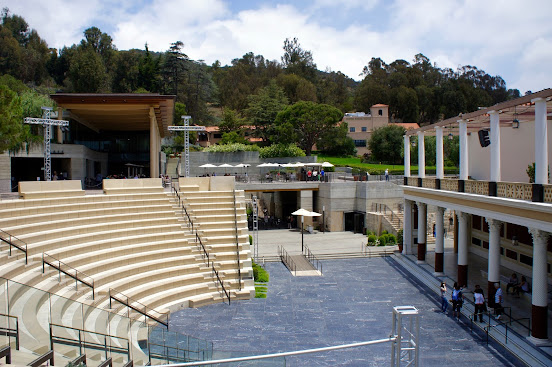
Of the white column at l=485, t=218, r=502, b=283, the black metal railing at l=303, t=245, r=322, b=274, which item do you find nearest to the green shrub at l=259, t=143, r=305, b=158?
the black metal railing at l=303, t=245, r=322, b=274

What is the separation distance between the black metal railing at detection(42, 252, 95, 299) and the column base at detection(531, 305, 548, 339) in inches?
588

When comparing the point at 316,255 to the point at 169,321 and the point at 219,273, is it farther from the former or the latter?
the point at 169,321

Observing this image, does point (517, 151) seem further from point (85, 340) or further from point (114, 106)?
point (114, 106)

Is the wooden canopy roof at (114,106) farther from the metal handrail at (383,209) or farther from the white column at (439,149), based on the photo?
the metal handrail at (383,209)

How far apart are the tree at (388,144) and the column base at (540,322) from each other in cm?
5285

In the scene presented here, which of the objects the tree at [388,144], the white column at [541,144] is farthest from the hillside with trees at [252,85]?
the white column at [541,144]

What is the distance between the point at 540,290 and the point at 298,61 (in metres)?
109

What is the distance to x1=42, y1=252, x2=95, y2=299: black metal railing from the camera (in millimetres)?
16062

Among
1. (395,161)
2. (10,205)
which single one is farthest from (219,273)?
(395,161)

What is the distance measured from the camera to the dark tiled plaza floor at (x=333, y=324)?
1481 centimetres

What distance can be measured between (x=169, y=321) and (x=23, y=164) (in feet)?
115

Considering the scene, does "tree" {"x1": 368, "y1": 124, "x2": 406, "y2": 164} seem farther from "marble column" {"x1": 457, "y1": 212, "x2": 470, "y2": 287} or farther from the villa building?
"marble column" {"x1": 457, "y1": 212, "x2": 470, "y2": 287}

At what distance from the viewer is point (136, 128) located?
171 ft

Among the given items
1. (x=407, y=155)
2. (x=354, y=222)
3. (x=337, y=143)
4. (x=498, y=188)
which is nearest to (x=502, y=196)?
(x=498, y=188)
